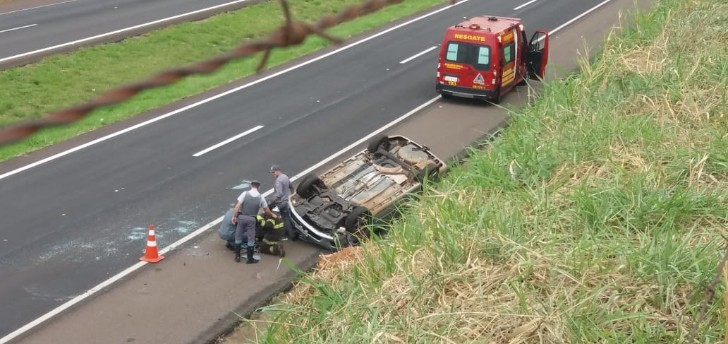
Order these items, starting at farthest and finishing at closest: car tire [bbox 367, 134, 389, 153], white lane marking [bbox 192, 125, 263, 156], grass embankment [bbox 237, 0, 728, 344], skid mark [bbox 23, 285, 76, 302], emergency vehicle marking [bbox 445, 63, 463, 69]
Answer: emergency vehicle marking [bbox 445, 63, 463, 69]
white lane marking [bbox 192, 125, 263, 156]
car tire [bbox 367, 134, 389, 153]
skid mark [bbox 23, 285, 76, 302]
grass embankment [bbox 237, 0, 728, 344]

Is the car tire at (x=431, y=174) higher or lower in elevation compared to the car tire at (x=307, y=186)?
lower

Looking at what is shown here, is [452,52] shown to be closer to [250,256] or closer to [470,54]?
[470,54]

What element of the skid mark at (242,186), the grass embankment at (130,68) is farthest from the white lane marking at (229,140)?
the skid mark at (242,186)

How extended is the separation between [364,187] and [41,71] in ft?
37.5

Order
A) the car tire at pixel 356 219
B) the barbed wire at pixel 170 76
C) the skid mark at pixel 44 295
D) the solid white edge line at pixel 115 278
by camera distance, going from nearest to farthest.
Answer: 1. the barbed wire at pixel 170 76
2. the solid white edge line at pixel 115 278
3. the skid mark at pixel 44 295
4. the car tire at pixel 356 219

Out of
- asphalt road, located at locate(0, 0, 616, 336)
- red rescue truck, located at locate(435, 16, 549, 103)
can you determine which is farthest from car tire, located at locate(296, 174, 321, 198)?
red rescue truck, located at locate(435, 16, 549, 103)

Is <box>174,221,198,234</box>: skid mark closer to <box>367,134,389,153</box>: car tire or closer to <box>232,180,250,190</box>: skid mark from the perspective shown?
<box>232,180,250,190</box>: skid mark

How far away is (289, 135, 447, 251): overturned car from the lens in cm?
1416

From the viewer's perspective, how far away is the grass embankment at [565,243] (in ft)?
22.3

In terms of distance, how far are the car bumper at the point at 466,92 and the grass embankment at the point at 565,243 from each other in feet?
34.8

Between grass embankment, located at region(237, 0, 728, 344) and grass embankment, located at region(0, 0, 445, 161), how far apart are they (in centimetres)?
741

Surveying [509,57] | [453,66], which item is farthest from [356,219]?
[509,57]

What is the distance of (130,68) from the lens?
22.7m

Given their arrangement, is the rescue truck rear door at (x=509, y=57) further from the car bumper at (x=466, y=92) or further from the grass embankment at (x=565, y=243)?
the grass embankment at (x=565, y=243)
